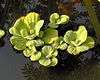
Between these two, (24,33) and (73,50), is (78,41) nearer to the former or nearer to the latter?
(73,50)

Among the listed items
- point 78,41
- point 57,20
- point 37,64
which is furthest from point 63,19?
point 37,64

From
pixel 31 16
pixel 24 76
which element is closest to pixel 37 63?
pixel 24 76

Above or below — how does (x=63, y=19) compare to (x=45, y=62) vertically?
above

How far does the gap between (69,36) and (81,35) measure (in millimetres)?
52

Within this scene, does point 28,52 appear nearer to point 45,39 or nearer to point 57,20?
point 45,39

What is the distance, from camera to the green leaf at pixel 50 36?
4.78 ft

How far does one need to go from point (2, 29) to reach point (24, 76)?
27 cm

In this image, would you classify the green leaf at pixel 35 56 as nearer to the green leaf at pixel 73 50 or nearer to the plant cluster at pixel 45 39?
the plant cluster at pixel 45 39

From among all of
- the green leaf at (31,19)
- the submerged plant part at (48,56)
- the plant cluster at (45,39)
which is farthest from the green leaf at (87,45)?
the green leaf at (31,19)

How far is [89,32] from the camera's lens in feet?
4.99

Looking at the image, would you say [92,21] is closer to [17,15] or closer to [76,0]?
[76,0]

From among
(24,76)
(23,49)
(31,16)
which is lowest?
(24,76)

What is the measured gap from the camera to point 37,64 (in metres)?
1.46

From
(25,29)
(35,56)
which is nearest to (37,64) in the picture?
(35,56)
